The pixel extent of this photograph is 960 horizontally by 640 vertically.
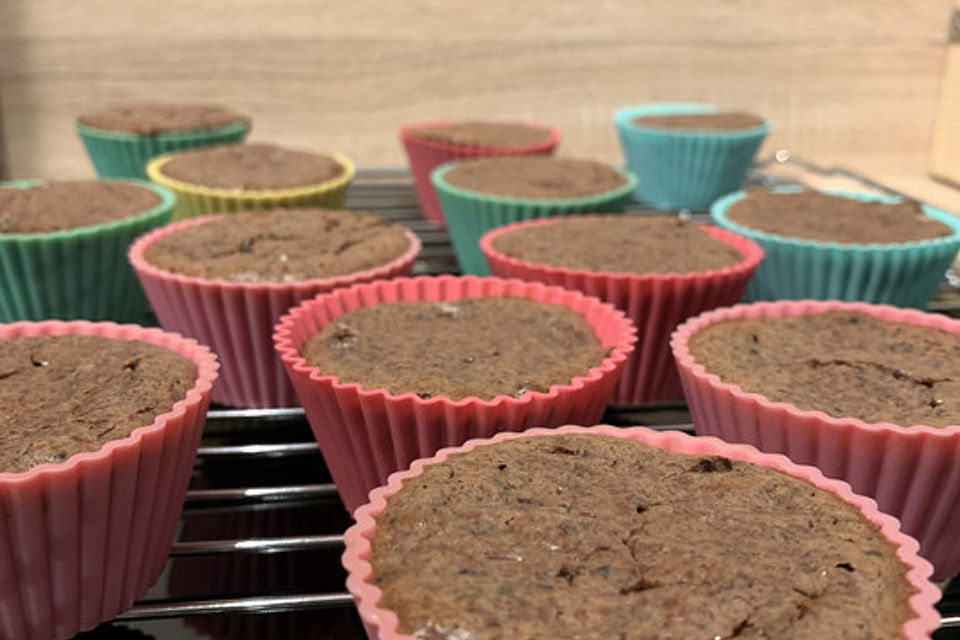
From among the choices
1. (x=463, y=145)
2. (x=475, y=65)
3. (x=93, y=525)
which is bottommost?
(x=93, y=525)

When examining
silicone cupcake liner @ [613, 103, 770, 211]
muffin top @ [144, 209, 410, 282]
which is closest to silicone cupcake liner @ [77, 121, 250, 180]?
muffin top @ [144, 209, 410, 282]

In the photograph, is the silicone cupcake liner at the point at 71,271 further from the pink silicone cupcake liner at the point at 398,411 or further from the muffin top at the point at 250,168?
the pink silicone cupcake liner at the point at 398,411

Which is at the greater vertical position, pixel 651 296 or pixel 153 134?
pixel 153 134

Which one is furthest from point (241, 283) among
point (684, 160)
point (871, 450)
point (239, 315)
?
point (684, 160)

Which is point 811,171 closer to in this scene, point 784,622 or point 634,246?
point 634,246

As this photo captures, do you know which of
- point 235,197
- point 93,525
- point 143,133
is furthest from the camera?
point 143,133

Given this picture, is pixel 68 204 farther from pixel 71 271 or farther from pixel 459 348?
pixel 459 348
